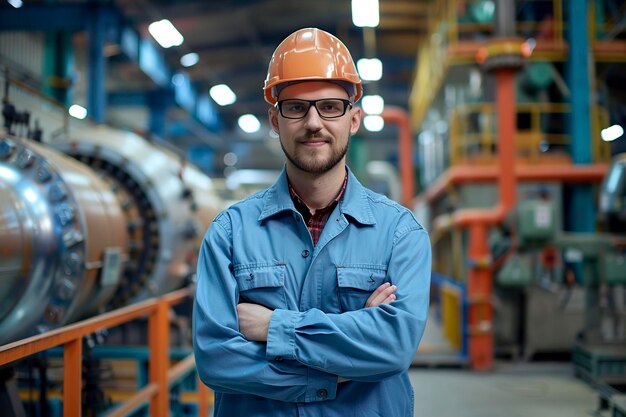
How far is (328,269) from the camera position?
196 centimetres

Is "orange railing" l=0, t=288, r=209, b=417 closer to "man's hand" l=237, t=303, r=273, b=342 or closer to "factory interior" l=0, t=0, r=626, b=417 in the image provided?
"factory interior" l=0, t=0, r=626, b=417

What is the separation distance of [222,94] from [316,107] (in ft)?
50.5

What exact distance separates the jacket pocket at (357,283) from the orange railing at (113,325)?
1254 millimetres

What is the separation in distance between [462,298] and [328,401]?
6042 mm

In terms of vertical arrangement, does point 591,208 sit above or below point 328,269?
above

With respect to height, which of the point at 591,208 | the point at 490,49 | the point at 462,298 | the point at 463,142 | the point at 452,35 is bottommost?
the point at 462,298

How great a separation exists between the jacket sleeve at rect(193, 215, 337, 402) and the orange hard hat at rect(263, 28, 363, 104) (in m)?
0.70

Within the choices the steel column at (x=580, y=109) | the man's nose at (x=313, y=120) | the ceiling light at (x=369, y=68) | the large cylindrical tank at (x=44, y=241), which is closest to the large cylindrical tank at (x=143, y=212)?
the large cylindrical tank at (x=44, y=241)

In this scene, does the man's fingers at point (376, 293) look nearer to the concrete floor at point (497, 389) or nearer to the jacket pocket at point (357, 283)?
the jacket pocket at point (357, 283)

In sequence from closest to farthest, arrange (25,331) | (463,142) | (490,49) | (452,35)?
(25,331), (490,49), (463,142), (452,35)

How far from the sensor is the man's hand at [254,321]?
1.87 metres

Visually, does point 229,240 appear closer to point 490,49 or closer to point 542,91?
point 490,49

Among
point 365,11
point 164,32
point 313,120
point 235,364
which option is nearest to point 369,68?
point 365,11

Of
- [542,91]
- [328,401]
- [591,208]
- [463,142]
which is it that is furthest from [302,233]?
[542,91]
